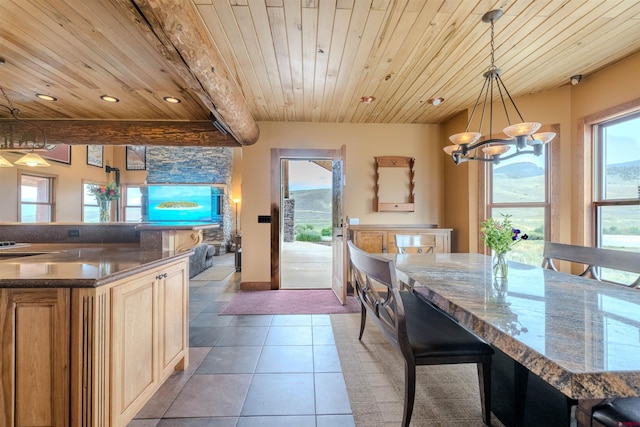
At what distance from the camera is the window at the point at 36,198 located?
244 inches

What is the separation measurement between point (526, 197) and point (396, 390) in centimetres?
279

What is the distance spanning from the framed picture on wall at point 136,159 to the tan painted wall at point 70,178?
155 millimetres

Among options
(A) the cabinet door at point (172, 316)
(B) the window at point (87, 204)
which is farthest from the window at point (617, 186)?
(B) the window at point (87, 204)

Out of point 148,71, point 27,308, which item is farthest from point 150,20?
point 27,308

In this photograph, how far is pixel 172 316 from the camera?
184cm

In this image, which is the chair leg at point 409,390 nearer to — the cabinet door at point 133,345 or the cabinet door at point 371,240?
the cabinet door at point 133,345

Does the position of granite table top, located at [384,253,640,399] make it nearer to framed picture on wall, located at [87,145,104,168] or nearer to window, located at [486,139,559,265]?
window, located at [486,139,559,265]

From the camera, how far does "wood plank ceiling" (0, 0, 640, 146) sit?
1779 millimetres

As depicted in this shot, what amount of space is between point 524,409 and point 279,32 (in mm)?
2782

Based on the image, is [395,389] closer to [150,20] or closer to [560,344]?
[560,344]

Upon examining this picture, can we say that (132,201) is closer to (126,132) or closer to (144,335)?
(126,132)

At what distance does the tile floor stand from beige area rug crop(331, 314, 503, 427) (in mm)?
107

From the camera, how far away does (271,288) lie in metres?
4.02

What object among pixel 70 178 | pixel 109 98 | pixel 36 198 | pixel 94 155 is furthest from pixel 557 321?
pixel 94 155
